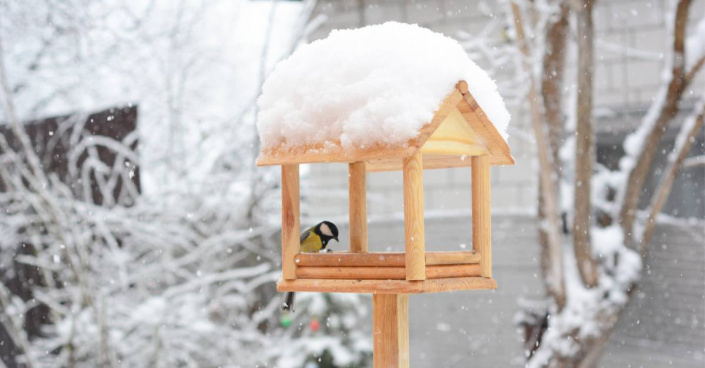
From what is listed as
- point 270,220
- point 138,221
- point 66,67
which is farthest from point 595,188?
point 66,67

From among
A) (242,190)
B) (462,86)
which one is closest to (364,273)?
(462,86)

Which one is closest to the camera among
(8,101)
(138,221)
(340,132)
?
(340,132)

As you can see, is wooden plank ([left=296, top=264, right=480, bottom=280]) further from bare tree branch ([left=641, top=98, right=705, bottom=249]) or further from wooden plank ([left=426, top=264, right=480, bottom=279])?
bare tree branch ([left=641, top=98, right=705, bottom=249])

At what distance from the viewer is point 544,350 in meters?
3.99

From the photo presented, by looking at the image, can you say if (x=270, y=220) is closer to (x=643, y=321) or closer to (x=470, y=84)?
(x=643, y=321)

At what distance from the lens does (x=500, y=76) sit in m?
5.17

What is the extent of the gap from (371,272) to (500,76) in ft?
12.9

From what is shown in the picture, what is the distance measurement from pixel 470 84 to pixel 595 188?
→ 3460mm

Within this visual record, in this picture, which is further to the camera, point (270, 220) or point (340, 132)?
point (270, 220)

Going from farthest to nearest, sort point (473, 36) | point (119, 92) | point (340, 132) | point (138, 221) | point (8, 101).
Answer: point (473, 36) → point (119, 92) → point (138, 221) → point (8, 101) → point (340, 132)

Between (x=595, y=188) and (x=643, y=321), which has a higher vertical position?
(x=595, y=188)

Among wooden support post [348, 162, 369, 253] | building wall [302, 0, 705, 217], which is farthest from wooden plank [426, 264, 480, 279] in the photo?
building wall [302, 0, 705, 217]

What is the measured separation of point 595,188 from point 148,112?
2.89m

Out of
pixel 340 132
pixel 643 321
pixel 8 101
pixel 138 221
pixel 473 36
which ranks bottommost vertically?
pixel 643 321
